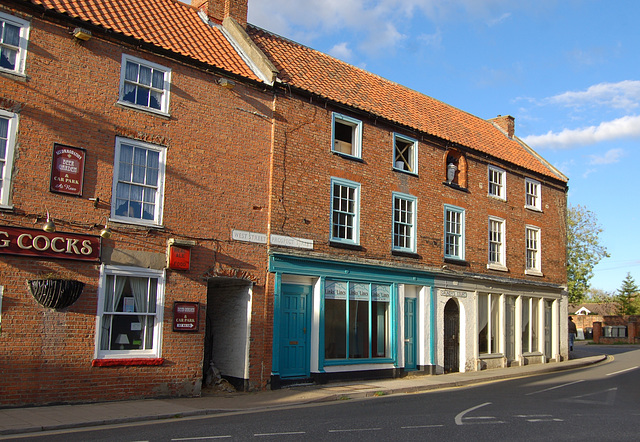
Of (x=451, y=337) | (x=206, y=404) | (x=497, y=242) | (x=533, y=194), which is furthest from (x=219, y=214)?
(x=533, y=194)

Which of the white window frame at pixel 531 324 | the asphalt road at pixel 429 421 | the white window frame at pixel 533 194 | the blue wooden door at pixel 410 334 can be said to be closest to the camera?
the asphalt road at pixel 429 421

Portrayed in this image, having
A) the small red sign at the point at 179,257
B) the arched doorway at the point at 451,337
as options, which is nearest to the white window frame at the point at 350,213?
the small red sign at the point at 179,257

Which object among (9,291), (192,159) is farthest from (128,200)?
(9,291)

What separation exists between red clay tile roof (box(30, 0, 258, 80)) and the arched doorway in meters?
11.1

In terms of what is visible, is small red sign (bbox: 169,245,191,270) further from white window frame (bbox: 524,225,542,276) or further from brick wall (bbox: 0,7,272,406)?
white window frame (bbox: 524,225,542,276)

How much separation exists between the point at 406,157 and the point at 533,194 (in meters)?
8.75

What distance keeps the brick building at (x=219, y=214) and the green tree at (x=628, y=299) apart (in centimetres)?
3771

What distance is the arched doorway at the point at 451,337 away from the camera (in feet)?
71.2

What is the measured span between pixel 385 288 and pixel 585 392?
6.62 m

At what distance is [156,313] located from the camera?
14.2 m

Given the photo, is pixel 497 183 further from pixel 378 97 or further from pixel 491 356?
pixel 491 356

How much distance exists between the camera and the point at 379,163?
778 inches

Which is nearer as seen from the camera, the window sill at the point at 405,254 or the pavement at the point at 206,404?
the pavement at the point at 206,404

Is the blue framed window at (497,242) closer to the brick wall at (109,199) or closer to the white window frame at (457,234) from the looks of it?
the white window frame at (457,234)
